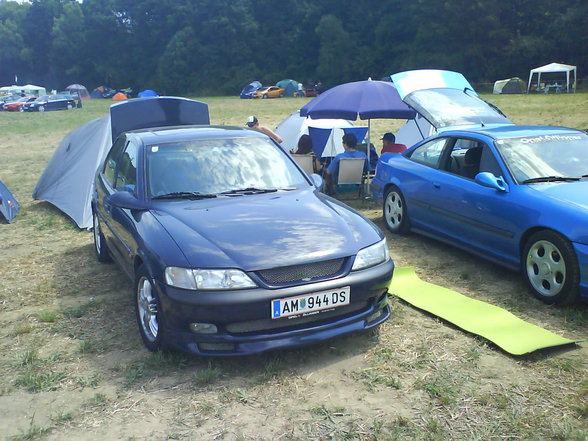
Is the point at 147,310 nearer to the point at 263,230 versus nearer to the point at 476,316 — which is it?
the point at 263,230

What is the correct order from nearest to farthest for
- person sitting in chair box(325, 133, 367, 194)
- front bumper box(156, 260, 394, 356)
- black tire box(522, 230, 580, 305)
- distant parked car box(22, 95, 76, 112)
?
front bumper box(156, 260, 394, 356) < black tire box(522, 230, 580, 305) < person sitting in chair box(325, 133, 367, 194) < distant parked car box(22, 95, 76, 112)

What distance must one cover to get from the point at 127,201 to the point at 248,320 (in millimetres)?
1625

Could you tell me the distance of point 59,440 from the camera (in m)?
3.20

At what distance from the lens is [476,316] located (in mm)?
4676

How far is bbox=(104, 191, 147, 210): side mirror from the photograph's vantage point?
462 cm

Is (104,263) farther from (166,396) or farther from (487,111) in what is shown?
(487,111)

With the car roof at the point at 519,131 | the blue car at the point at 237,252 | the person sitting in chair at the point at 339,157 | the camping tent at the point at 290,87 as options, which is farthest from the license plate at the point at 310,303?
the camping tent at the point at 290,87

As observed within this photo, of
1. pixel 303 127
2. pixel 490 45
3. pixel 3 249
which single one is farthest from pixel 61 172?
pixel 490 45

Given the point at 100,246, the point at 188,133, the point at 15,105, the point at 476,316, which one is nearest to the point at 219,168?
the point at 188,133

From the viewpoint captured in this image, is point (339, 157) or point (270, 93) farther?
point (270, 93)

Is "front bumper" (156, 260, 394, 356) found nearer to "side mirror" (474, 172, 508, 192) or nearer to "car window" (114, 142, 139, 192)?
"car window" (114, 142, 139, 192)

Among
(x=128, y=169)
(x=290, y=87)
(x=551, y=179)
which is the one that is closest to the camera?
(x=128, y=169)

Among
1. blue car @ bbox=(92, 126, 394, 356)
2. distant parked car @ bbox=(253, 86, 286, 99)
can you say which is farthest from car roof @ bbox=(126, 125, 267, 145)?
distant parked car @ bbox=(253, 86, 286, 99)

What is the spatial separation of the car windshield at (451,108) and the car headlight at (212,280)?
548 centimetres
